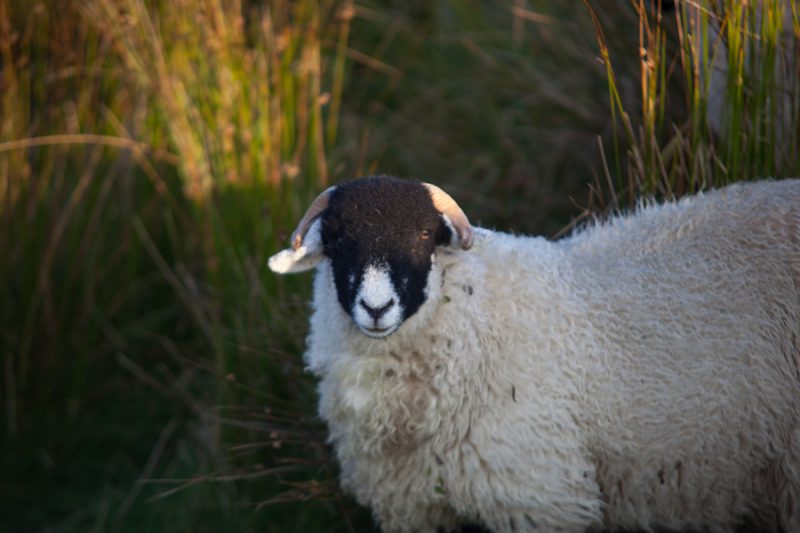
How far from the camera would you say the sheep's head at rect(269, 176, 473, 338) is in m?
2.64

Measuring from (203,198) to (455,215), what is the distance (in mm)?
1791

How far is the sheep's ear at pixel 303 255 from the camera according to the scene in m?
2.86

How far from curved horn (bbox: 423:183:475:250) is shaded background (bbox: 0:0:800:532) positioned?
94 centimetres

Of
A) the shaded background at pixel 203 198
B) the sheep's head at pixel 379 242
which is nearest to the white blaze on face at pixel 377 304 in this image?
the sheep's head at pixel 379 242

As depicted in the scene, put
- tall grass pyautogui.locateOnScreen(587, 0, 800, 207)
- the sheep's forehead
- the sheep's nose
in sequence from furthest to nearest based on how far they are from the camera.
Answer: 1. tall grass pyautogui.locateOnScreen(587, 0, 800, 207)
2. the sheep's forehead
3. the sheep's nose

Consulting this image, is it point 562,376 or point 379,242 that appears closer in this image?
point 379,242

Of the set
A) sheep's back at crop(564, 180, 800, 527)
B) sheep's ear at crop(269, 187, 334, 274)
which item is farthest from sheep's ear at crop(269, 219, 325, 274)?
sheep's back at crop(564, 180, 800, 527)

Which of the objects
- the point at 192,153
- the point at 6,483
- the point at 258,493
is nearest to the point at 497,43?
the point at 192,153

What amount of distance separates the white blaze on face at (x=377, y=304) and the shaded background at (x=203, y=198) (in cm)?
106

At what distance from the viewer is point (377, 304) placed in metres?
2.60

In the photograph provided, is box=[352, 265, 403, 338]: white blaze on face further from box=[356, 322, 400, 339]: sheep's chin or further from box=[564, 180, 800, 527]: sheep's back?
box=[564, 180, 800, 527]: sheep's back

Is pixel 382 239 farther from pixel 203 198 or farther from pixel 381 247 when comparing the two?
pixel 203 198

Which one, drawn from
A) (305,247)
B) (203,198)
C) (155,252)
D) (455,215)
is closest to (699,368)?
(455,215)

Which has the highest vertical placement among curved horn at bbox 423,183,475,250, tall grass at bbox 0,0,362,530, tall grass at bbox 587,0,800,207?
tall grass at bbox 587,0,800,207
